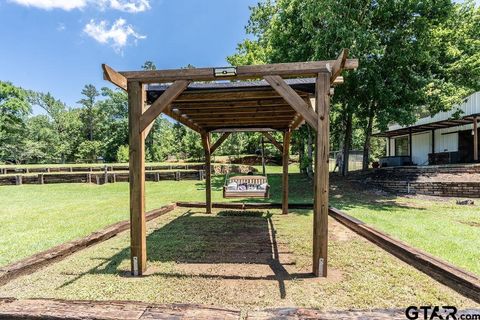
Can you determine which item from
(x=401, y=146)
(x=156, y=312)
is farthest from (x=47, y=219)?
(x=401, y=146)

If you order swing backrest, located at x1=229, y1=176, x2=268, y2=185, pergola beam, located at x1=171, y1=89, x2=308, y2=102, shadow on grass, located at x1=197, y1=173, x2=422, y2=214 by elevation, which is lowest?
shadow on grass, located at x1=197, y1=173, x2=422, y2=214

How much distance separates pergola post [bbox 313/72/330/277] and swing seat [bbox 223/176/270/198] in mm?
3248

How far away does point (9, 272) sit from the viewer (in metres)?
3.23

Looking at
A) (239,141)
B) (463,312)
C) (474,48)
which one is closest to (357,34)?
(474,48)

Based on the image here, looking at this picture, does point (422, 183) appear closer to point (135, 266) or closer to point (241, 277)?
point (241, 277)

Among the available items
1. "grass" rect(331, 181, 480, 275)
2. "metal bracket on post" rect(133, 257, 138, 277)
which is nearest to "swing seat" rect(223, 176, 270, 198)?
"grass" rect(331, 181, 480, 275)

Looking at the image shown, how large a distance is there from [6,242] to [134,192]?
3116 millimetres

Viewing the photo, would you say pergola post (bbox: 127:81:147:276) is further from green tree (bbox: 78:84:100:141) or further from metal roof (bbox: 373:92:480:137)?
green tree (bbox: 78:84:100:141)

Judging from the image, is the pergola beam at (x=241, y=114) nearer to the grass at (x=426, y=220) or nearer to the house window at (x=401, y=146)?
the grass at (x=426, y=220)

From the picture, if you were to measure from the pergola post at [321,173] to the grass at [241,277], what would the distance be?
0.27m

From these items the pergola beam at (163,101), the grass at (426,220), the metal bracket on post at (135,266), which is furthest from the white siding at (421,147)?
the metal bracket on post at (135,266)

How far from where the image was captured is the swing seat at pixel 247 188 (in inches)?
266

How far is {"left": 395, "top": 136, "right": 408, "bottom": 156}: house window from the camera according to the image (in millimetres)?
22969

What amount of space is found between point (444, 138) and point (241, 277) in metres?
20.7
